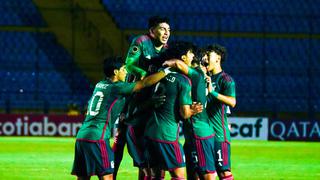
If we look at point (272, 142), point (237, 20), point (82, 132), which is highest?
point (237, 20)

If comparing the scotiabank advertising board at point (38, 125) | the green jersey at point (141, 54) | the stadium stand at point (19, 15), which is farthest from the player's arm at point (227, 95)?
the stadium stand at point (19, 15)

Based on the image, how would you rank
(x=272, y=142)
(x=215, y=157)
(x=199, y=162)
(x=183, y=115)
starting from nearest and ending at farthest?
(x=183, y=115), (x=199, y=162), (x=215, y=157), (x=272, y=142)

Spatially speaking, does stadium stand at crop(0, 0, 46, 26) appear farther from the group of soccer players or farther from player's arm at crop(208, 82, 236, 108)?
player's arm at crop(208, 82, 236, 108)

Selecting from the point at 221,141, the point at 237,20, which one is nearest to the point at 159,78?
the point at 221,141

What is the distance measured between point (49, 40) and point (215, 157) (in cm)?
1965

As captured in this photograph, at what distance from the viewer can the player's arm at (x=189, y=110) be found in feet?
26.5

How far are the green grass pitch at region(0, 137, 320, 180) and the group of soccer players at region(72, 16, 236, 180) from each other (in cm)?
323

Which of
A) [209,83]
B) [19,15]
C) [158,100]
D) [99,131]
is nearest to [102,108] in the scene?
[99,131]

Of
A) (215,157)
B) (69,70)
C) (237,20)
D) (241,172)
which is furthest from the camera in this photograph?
(237,20)

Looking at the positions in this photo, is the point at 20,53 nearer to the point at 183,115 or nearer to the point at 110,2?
the point at 110,2

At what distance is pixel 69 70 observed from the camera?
1075 inches

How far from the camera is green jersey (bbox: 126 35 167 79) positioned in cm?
941

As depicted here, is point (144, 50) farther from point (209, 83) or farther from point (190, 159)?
point (190, 159)

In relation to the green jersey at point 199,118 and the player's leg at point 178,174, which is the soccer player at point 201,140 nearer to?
the green jersey at point 199,118
